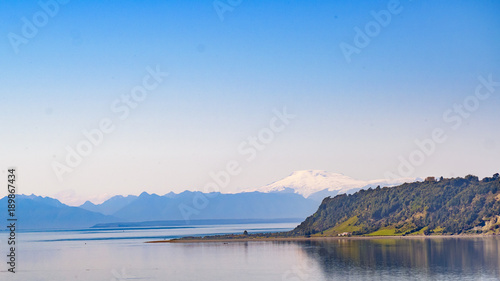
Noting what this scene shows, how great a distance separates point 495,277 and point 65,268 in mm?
123099

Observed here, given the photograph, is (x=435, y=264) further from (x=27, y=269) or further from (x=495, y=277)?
(x=27, y=269)

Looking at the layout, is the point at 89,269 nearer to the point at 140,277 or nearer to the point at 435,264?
the point at 140,277

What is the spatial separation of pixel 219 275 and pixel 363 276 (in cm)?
3646

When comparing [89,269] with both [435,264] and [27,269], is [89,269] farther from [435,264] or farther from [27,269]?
[435,264]

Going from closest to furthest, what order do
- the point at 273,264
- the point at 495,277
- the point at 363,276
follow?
the point at 495,277 < the point at 363,276 < the point at 273,264

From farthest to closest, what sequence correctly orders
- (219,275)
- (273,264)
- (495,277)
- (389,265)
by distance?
(273,264) → (389,265) → (219,275) → (495,277)

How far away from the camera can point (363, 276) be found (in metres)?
145

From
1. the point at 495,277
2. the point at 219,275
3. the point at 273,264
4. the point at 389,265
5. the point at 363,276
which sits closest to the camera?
the point at 495,277

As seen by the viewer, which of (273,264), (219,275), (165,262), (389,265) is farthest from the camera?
(165,262)

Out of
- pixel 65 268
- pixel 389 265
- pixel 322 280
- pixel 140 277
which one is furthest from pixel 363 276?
pixel 65 268

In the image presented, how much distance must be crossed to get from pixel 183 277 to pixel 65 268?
5235 centimetres

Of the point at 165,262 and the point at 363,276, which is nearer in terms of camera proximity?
the point at 363,276

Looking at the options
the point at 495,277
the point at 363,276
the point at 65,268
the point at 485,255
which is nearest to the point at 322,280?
the point at 363,276

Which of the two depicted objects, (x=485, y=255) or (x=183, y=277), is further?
(x=485, y=255)
